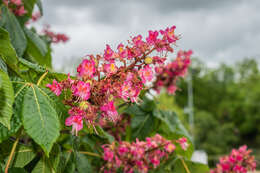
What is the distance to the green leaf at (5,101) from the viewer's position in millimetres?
740

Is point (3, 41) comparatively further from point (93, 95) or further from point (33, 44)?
point (33, 44)

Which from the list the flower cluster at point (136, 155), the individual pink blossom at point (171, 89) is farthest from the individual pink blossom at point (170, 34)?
the individual pink blossom at point (171, 89)

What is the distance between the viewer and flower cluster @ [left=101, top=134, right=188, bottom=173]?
1597mm

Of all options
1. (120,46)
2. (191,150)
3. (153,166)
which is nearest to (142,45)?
(120,46)

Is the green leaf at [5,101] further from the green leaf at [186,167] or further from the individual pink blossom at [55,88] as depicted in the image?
the green leaf at [186,167]

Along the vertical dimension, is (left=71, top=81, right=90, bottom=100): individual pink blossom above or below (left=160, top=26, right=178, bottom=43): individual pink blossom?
below

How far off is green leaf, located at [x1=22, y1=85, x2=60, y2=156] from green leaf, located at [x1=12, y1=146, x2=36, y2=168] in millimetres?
364

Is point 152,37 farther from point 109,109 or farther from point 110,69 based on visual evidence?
point 109,109

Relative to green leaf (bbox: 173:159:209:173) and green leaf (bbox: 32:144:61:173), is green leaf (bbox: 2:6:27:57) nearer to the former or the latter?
green leaf (bbox: 32:144:61:173)

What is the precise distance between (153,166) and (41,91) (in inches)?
39.2

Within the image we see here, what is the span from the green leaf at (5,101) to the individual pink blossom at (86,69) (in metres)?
0.22

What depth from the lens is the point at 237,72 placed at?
43.6 meters

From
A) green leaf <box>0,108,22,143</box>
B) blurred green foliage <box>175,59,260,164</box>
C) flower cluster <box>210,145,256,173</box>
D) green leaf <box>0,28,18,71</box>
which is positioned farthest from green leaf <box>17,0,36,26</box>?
blurred green foliage <box>175,59,260,164</box>

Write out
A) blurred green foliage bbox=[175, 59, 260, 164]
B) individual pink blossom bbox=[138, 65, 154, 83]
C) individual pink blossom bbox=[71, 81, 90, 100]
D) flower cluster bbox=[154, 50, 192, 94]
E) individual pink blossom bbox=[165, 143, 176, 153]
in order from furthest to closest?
blurred green foliage bbox=[175, 59, 260, 164] < flower cluster bbox=[154, 50, 192, 94] < individual pink blossom bbox=[165, 143, 176, 153] < individual pink blossom bbox=[138, 65, 154, 83] < individual pink blossom bbox=[71, 81, 90, 100]
